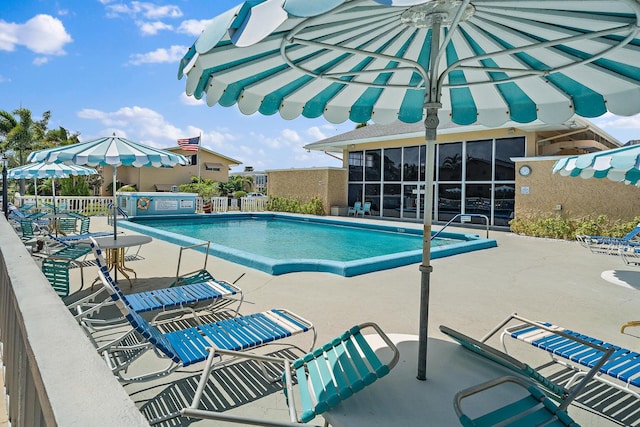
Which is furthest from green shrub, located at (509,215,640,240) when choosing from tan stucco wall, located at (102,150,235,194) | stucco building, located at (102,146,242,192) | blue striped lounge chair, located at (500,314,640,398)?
tan stucco wall, located at (102,150,235,194)

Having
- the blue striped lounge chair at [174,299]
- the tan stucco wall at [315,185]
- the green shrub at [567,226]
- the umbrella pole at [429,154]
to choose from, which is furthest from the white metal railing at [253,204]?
the umbrella pole at [429,154]

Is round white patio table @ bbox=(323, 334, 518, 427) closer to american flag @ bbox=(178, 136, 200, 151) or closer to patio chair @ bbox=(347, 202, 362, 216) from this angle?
patio chair @ bbox=(347, 202, 362, 216)

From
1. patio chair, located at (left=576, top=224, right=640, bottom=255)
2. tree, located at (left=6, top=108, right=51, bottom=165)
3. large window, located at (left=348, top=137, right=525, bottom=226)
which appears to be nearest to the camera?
patio chair, located at (left=576, top=224, right=640, bottom=255)

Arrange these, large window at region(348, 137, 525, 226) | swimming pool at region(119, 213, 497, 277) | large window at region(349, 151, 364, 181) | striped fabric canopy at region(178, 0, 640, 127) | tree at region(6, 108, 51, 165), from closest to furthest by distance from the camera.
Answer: striped fabric canopy at region(178, 0, 640, 127) → swimming pool at region(119, 213, 497, 277) → large window at region(348, 137, 525, 226) → large window at region(349, 151, 364, 181) → tree at region(6, 108, 51, 165)

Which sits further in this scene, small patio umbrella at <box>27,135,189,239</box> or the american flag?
the american flag

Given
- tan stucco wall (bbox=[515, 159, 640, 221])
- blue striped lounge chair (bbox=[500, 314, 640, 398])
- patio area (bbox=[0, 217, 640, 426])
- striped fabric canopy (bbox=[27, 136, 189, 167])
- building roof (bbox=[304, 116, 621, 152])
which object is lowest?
patio area (bbox=[0, 217, 640, 426])

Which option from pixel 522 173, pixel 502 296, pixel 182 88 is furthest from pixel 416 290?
pixel 522 173

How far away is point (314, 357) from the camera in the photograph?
8.38 feet

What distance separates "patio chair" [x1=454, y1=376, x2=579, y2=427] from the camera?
181 centimetres

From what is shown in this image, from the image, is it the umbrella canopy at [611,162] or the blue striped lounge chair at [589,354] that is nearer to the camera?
the blue striped lounge chair at [589,354]

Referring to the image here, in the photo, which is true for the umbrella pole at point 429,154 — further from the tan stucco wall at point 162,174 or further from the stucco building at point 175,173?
the tan stucco wall at point 162,174

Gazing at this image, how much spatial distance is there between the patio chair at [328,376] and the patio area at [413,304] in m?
0.13

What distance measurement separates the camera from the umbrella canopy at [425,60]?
82.1 inches

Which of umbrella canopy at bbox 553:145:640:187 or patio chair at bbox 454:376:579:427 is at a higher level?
umbrella canopy at bbox 553:145:640:187
